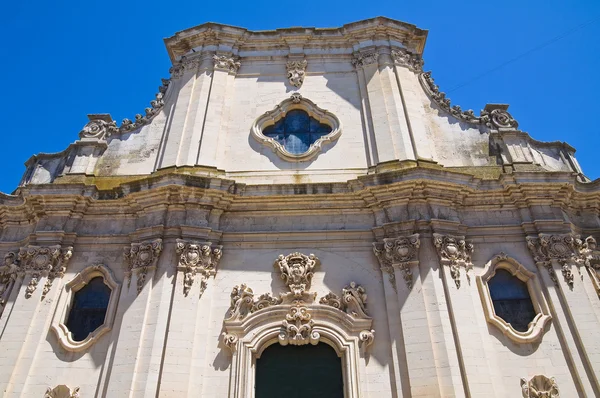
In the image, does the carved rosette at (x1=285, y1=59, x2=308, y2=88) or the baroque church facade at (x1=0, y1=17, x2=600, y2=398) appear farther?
the carved rosette at (x1=285, y1=59, x2=308, y2=88)

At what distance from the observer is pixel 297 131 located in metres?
12.6

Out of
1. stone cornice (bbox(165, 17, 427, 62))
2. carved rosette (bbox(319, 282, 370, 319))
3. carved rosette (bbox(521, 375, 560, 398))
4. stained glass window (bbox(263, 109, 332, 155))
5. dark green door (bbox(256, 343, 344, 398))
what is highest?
stone cornice (bbox(165, 17, 427, 62))

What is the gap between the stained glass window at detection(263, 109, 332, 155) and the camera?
484 inches

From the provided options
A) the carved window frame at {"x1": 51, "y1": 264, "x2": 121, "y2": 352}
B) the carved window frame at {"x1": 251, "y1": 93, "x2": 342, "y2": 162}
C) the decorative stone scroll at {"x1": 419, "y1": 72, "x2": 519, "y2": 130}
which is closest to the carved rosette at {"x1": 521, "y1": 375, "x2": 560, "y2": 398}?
the decorative stone scroll at {"x1": 419, "y1": 72, "x2": 519, "y2": 130}

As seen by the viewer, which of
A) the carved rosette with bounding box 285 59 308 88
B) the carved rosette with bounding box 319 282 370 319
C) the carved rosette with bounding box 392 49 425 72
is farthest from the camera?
the carved rosette with bounding box 392 49 425 72

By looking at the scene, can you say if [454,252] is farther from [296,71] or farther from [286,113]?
[296,71]

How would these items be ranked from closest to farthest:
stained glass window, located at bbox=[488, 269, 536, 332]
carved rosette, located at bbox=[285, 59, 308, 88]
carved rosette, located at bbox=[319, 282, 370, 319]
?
carved rosette, located at bbox=[319, 282, 370, 319]
stained glass window, located at bbox=[488, 269, 536, 332]
carved rosette, located at bbox=[285, 59, 308, 88]

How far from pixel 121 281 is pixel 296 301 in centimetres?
399

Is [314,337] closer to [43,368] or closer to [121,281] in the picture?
[121,281]

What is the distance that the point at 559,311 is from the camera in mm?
8945

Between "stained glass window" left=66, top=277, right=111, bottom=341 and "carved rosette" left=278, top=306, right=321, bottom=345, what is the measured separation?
13.4 ft

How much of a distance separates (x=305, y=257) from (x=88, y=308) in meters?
4.99

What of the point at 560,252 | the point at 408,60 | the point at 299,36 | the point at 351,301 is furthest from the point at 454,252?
the point at 299,36

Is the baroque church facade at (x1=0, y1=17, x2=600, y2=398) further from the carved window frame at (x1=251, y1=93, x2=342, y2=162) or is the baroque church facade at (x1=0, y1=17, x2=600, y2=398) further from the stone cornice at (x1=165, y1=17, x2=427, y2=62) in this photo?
the stone cornice at (x1=165, y1=17, x2=427, y2=62)
